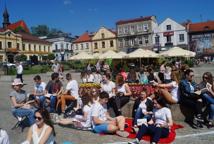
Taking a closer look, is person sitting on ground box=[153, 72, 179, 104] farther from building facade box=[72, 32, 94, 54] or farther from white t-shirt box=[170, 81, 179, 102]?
building facade box=[72, 32, 94, 54]

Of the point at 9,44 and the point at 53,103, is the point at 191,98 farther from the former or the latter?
the point at 9,44

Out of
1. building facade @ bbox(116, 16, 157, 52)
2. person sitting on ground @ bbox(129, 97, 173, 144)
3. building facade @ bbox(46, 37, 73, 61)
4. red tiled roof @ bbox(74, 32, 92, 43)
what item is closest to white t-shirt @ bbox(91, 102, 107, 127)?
person sitting on ground @ bbox(129, 97, 173, 144)

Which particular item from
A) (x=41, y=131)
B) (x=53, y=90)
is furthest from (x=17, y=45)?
(x=41, y=131)

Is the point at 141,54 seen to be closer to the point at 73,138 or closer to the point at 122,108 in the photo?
the point at 122,108

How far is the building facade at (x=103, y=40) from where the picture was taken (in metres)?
77.8

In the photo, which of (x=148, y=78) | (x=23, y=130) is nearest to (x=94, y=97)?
(x=23, y=130)

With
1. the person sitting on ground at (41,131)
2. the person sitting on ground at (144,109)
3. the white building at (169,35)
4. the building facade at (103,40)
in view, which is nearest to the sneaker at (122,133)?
the person sitting on ground at (144,109)

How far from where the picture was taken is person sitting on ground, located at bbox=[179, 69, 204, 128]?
9297mm

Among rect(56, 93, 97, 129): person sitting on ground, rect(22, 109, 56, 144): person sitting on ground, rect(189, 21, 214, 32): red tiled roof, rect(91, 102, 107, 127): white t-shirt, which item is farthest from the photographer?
rect(189, 21, 214, 32): red tiled roof

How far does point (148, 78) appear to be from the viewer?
50.9ft

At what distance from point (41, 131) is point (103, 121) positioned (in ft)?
9.76

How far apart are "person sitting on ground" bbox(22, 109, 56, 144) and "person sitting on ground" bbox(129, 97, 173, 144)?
7.69 ft

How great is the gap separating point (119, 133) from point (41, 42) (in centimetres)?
8355

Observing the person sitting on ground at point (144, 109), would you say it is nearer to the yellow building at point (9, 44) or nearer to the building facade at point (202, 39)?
the building facade at point (202, 39)
